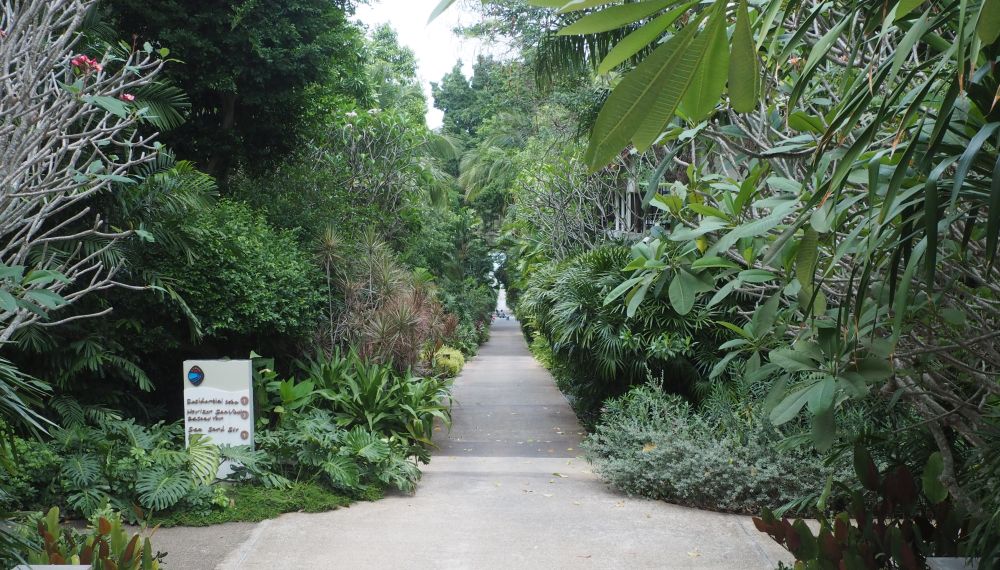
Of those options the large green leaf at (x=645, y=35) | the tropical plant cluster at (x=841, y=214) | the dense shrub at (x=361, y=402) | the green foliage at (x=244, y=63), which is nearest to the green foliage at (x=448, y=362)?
the green foliage at (x=244, y=63)

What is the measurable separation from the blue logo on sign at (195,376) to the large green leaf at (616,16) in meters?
6.87

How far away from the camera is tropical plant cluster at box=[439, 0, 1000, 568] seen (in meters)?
1.15

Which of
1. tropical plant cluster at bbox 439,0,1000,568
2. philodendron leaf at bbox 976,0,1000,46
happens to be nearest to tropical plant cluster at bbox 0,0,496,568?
tropical plant cluster at bbox 439,0,1000,568

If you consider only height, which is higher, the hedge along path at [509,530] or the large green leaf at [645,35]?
the large green leaf at [645,35]

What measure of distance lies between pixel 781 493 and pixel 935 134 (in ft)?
17.7

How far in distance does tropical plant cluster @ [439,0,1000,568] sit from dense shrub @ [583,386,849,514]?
19 cm

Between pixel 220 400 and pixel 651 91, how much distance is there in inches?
272

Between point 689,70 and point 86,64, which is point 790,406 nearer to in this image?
point 689,70

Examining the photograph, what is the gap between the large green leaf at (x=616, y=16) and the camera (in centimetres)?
108

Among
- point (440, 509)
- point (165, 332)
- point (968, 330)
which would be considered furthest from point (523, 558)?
point (165, 332)

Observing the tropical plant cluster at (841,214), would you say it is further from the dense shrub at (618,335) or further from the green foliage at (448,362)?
the green foliage at (448,362)

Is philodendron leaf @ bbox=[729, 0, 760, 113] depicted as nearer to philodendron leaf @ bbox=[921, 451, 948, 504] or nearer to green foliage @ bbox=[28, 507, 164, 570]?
philodendron leaf @ bbox=[921, 451, 948, 504]

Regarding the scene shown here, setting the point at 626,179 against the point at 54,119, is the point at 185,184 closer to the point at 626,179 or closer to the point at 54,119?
the point at 54,119

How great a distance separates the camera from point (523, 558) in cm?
555
